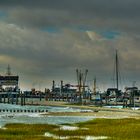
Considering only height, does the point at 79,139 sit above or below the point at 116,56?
below

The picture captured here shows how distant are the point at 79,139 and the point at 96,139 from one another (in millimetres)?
1960

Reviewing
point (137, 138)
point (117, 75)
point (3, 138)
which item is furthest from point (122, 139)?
point (117, 75)

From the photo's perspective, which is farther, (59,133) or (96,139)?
(59,133)

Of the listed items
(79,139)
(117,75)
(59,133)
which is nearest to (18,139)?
(79,139)

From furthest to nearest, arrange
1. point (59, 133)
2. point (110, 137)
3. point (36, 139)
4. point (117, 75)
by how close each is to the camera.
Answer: point (117, 75), point (59, 133), point (110, 137), point (36, 139)

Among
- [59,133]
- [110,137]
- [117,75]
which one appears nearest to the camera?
[110,137]

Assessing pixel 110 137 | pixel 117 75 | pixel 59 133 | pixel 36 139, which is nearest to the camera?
pixel 36 139

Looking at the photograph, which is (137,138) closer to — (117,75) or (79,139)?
(79,139)

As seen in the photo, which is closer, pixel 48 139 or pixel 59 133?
pixel 48 139

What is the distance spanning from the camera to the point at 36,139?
47312mm

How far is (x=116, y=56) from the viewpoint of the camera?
196 m

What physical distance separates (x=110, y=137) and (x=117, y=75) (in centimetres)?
13942

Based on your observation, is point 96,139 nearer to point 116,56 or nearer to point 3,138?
point 3,138

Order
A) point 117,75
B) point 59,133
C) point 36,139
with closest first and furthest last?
point 36,139 → point 59,133 → point 117,75
